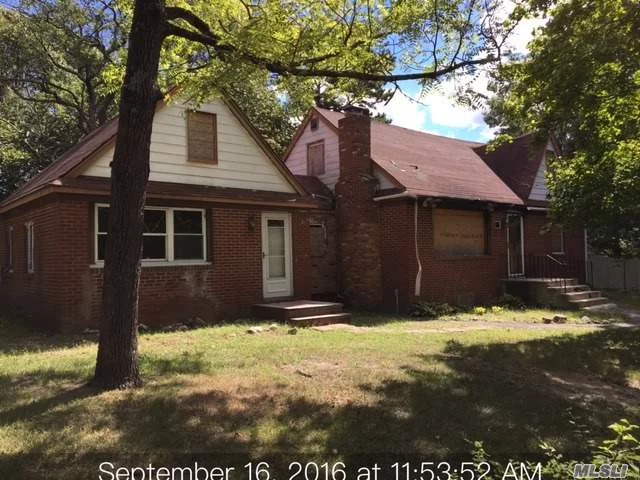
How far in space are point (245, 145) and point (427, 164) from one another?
274 inches

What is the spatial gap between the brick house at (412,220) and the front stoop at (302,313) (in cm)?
296

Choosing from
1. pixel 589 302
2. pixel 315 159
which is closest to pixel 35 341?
pixel 315 159

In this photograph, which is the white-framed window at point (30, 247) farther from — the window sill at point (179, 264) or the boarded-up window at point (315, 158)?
the boarded-up window at point (315, 158)

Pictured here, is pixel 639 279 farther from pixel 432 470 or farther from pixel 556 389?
pixel 432 470

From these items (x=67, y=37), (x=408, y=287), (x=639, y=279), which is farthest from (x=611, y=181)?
(x=67, y=37)

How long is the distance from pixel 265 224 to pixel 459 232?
607 centimetres

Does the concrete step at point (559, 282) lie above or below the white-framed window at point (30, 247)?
below

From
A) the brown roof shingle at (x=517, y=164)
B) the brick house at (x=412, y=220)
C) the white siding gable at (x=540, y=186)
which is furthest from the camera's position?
the brown roof shingle at (x=517, y=164)

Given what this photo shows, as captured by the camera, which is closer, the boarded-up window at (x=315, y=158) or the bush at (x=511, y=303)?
the bush at (x=511, y=303)

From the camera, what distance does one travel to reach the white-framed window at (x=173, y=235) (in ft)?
38.3

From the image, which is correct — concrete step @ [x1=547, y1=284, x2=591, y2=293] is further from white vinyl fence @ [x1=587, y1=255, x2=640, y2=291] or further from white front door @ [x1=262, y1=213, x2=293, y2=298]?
white front door @ [x1=262, y1=213, x2=293, y2=298]

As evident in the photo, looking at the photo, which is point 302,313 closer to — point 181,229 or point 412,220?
point 181,229

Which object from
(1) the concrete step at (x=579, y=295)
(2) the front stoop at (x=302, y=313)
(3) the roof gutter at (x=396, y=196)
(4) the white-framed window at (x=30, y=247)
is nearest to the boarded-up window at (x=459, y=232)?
(3) the roof gutter at (x=396, y=196)

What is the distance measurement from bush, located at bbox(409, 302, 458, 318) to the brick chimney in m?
1.23
